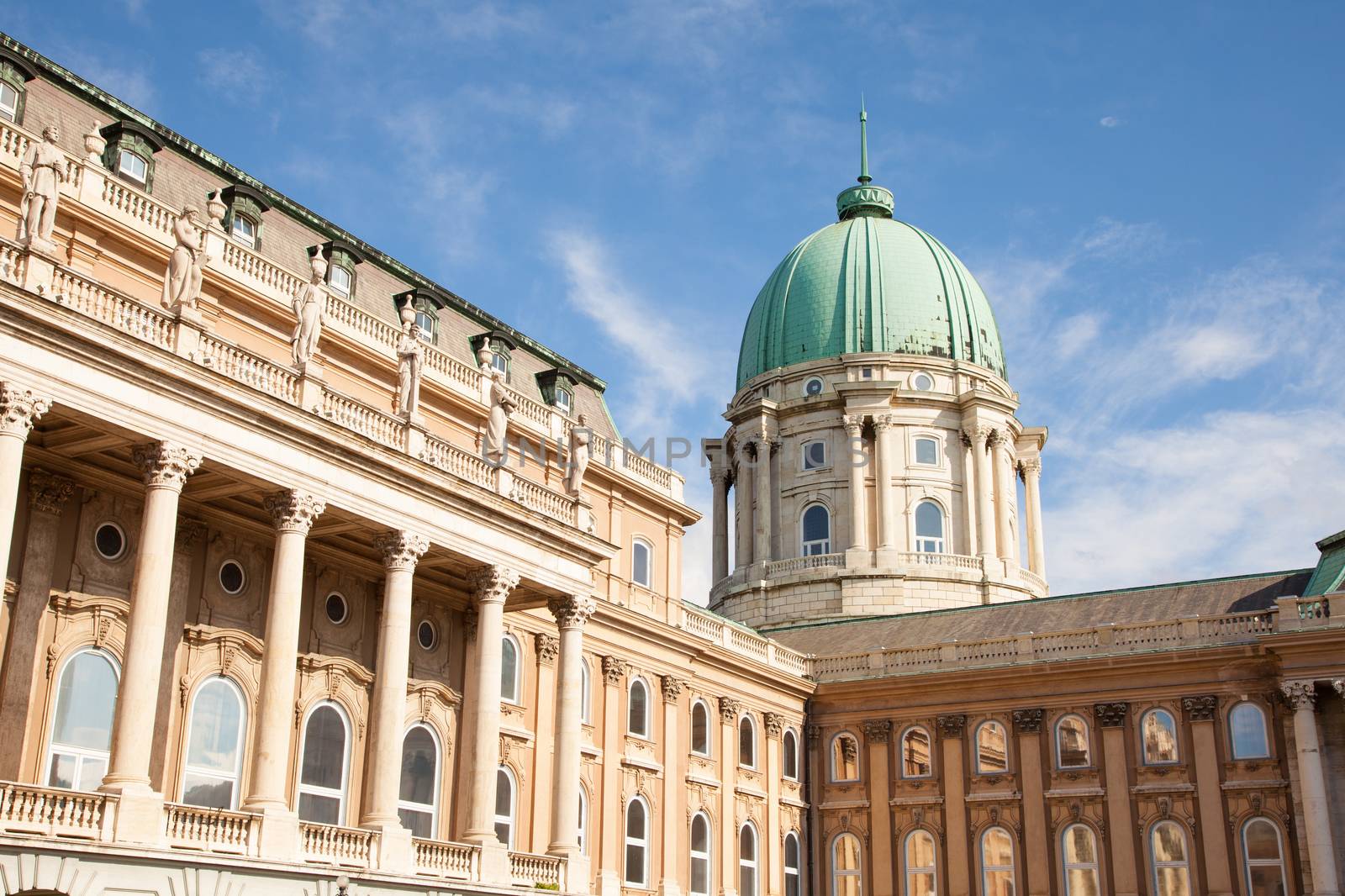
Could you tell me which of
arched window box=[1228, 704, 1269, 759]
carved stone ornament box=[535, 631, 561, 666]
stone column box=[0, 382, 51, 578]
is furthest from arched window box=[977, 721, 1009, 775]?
stone column box=[0, 382, 51, 578]

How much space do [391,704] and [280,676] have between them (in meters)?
3.20

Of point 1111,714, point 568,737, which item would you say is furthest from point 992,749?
point 568,737

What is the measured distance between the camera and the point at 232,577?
1250 inches

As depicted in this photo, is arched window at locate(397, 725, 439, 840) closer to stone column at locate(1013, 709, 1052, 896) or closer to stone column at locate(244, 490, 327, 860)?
stone column at locate(244, 490, 327, 860)

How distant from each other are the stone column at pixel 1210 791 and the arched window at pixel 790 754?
45.0ft

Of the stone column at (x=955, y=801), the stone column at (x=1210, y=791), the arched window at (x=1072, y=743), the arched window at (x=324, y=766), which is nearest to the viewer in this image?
the arched window at (x=324, y=766)

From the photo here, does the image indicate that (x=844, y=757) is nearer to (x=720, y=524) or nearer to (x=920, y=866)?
(x=920, y=866)

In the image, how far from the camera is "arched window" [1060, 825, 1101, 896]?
158ft

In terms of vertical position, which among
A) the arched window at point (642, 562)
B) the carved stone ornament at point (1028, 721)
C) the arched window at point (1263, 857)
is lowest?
the arched window at point (1263, 857)

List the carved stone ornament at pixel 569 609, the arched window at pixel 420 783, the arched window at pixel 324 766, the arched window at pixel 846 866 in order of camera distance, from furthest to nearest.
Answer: the arched window at pixel 846 866 < the carved stone ornament at pixel 569 609 < the arched window at pixel 420 783 < the arched window at pixel 324 766

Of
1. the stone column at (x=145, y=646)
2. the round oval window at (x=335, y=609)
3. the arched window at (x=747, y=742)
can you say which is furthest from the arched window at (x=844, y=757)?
the stone column at (x=145, y=646)

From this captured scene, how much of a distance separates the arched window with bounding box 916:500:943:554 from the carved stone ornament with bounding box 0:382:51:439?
50842mm

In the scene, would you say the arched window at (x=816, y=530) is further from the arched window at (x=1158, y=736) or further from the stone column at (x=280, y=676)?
the stone column at (x=280, y=676)

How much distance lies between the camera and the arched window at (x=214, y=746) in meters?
30.1
